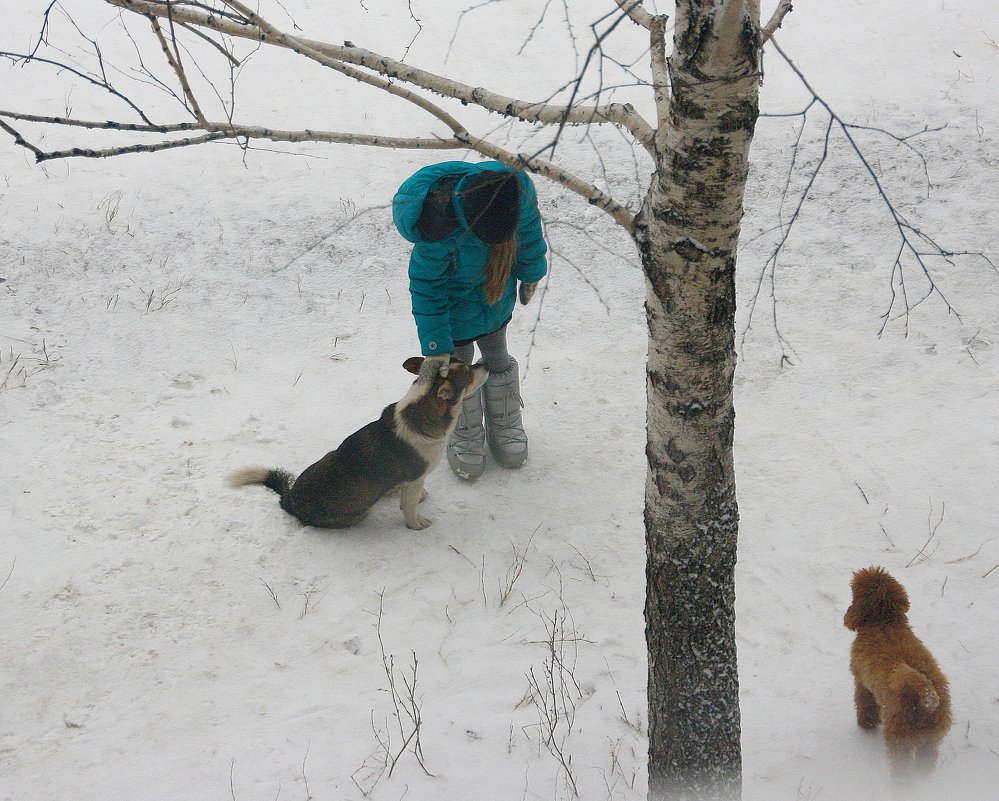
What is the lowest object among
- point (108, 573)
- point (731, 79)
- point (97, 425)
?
point (108, 573)

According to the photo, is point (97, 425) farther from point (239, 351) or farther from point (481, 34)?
point (481, 34)

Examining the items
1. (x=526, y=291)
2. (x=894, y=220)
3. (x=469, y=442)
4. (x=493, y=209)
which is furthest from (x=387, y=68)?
(x=894, y=220)

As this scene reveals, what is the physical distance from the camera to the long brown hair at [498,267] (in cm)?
436

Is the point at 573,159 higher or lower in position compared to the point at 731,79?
higher

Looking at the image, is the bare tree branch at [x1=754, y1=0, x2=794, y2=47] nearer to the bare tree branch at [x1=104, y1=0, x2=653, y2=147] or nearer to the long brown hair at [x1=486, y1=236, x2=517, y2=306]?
the bare tree branch at [x1=104, y1=0, x2=653, y2=147]

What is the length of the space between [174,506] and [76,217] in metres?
3.93

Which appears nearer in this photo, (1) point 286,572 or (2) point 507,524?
(1) point 286,572

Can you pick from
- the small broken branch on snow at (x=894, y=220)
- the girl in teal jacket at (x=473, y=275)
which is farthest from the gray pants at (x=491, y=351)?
the small broken branch on snow at (x=894, y=220)

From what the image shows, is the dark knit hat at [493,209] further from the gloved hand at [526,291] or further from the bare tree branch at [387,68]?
the bare tree branch at [387,68]

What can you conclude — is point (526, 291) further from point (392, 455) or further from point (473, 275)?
point (392, 455)

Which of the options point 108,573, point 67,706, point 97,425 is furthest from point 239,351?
point 67,706

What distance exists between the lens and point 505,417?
5.08 metres

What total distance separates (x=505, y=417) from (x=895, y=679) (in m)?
2.77

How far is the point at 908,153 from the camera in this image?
296 inches
